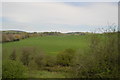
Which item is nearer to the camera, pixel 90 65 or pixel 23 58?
pixel 90 65

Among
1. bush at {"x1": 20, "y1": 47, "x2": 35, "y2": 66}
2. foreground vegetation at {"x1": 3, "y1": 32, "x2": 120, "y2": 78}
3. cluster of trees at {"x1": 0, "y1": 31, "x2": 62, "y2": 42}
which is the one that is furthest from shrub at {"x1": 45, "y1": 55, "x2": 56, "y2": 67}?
cluster of trees at {"x1": 0, "y1": 31, "x2": 62, "y2": 42}

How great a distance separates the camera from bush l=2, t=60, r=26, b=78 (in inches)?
174

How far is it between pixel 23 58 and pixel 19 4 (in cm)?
100

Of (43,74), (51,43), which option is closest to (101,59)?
(51,43)

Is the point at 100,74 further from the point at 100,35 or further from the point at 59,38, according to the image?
the point at 59,38

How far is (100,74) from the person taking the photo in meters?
4.39

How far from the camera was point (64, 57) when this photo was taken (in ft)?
15.5

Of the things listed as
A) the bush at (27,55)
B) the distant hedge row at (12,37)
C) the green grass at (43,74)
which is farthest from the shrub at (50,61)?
the distant hedge row at (12,37)

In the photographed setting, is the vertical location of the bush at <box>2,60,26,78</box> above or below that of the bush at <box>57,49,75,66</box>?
below

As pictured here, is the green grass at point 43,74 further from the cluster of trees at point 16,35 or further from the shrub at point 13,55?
the cluster of trees at point 16,35

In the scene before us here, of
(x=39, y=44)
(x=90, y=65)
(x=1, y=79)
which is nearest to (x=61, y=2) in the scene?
(x=39, y=44)

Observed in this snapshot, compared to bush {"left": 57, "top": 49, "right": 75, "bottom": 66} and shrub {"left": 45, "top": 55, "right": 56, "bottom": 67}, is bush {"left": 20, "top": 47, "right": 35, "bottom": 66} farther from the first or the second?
bush {"left": 57, "top": 49, "right": 75, "bottom": 66}

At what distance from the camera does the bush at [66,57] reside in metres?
4.61

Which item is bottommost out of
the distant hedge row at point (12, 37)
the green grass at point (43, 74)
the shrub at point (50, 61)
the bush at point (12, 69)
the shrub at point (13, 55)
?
the green grass at point (43, 74)
